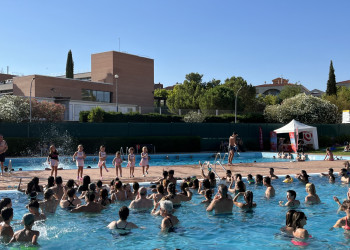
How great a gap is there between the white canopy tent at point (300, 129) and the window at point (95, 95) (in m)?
31.2

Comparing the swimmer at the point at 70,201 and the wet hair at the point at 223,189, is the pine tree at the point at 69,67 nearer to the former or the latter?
the swimmer at the point at 70,201

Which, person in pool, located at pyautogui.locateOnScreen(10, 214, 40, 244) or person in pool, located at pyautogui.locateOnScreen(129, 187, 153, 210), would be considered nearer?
person in pool, located at pyautogui.locateOnScreen(10, 214, 40, 244)

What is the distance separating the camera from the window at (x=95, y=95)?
53875 mm

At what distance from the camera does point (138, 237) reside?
831 centimetres

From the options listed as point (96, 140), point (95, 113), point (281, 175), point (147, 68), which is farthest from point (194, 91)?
point (281, 175)

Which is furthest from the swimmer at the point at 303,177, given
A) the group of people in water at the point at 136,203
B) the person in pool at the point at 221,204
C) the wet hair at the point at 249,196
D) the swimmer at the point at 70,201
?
the swimmer at the point at 70,201

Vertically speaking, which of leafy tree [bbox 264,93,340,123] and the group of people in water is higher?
leafy tree [bbox 264,93,340,123]

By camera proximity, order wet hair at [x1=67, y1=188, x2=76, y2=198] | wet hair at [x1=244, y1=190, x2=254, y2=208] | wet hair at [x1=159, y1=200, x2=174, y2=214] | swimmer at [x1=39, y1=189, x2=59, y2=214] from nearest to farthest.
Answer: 1. wet hair at [x1=159, y1=200, x2=174, y2=214]
2. swimmer at [x1=39, y1=189, x2=59, y2=214]
3. wet hair at [x1=67, y1=188, x2=76, y2=198]
4. wet hair at [x1=244, y1=190, x2=254, y2=208]

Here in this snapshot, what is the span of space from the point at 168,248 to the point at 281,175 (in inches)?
406

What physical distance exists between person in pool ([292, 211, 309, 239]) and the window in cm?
4876

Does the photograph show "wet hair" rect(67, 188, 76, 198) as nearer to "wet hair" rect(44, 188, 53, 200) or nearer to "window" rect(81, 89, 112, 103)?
"wet hair" rect(44, 188, 53, 200)

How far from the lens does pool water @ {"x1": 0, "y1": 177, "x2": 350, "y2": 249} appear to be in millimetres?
7965

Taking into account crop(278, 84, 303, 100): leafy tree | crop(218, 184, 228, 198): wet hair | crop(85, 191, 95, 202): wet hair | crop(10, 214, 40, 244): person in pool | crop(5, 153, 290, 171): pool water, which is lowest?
crop(10, 214, 40, 244): person in pool

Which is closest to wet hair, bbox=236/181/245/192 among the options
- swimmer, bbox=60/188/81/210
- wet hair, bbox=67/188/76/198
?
swimmer, bbox=60/188/81/210
